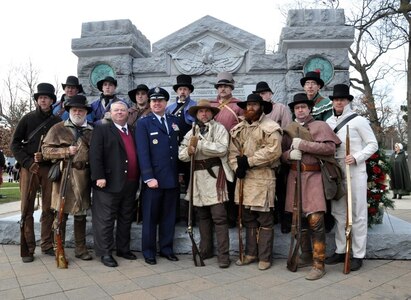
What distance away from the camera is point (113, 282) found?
3.83 metres

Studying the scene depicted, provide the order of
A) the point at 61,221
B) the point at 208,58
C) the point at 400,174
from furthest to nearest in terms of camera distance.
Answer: the point at 400,174 < the point at 208,58 < the point at 61,221

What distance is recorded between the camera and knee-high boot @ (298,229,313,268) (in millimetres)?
4398

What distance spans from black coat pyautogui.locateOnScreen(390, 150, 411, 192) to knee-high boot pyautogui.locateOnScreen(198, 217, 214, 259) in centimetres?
1013

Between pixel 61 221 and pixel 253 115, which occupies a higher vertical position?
pixel 253 115

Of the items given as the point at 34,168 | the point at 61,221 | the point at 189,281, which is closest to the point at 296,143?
the point at 189,281

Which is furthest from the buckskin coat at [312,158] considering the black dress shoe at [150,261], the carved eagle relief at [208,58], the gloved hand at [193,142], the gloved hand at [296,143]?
the carved eagle relief at [208,58]

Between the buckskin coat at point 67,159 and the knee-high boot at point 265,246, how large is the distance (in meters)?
2.29

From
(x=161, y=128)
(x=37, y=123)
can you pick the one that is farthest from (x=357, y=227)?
(x=37, y=123)

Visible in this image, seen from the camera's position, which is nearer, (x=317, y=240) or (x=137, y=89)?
(x=317, y=240)

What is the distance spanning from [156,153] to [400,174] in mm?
11097

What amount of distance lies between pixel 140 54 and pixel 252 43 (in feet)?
7.27

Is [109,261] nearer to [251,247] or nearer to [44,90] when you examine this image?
[251,247]

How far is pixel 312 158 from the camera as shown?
4.20 m

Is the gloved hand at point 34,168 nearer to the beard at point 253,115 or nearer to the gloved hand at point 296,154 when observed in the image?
the beard at point 253,115
